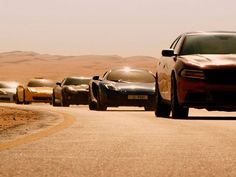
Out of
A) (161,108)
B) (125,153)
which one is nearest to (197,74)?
(161,108)

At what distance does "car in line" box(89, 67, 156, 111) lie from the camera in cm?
2117

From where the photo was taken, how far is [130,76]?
2283cm


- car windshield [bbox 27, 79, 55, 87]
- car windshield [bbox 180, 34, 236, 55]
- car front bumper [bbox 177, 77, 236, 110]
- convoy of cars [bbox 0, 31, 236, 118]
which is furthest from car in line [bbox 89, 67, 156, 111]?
car windshield [bbox 27, 79, 55, 87]

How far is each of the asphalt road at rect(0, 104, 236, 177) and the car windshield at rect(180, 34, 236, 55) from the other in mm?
3085

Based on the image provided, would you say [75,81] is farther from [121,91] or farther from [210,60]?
[210,60]

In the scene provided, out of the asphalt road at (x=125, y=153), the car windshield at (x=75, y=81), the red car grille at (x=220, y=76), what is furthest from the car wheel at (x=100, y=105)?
the asphalt road at (x=125, y=153)

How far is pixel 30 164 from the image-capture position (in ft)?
24.4

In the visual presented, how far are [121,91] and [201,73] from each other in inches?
274

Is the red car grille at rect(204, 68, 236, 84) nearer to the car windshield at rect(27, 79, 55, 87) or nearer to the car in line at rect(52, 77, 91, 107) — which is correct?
the car in line at rect(52, 77, 91, 107)

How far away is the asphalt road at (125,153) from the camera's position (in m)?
6.93

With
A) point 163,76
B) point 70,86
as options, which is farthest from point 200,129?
point 70,86

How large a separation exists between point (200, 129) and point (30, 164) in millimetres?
5201

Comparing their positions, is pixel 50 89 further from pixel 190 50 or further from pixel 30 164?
pixel 30 164

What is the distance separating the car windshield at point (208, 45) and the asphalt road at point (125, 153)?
309 cm
